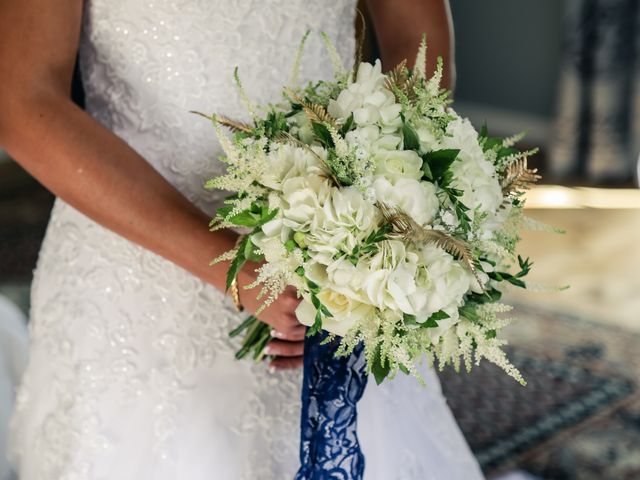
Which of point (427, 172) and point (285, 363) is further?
point (285, 363)

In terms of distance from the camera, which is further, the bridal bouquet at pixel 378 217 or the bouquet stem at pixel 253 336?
the bouquet stem at pixel 253 336

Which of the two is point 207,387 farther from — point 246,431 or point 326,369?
point 326,369

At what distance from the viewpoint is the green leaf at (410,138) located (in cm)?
122

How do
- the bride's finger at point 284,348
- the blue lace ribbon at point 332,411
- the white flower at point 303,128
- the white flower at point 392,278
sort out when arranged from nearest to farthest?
the white flower at point 392,278 < the white flower at point 303,128 < the blue lace ribbon at point 332,411 < the bride's finger at point 284,348

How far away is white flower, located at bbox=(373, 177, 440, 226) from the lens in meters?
1.16

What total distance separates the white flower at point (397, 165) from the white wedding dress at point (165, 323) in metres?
0.52

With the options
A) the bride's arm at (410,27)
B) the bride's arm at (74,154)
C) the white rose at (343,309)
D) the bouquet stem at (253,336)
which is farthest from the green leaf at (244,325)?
the bride's arm at (410,27)

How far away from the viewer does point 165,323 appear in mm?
1625

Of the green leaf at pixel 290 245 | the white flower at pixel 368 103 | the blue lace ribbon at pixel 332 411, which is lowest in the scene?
the blue lace ribbon at pixel 332 411

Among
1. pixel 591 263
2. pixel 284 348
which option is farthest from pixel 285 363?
pixel 591 263

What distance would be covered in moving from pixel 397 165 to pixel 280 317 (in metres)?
0.33

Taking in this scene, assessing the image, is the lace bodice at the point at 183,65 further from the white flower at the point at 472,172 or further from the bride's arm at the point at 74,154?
the white flower at the point at 472,172

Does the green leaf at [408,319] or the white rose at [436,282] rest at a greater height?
the white rose at [436,282]

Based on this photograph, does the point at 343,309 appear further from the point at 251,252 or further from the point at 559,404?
the point at 559,404
